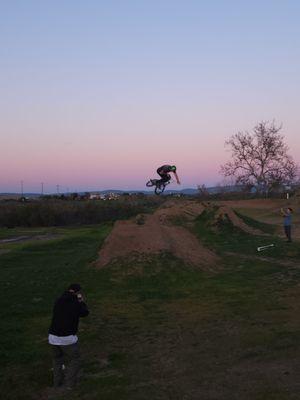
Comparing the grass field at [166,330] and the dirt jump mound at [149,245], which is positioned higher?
the dirt jump mound at [149,245]

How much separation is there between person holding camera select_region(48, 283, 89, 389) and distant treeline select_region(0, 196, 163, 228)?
54610mm

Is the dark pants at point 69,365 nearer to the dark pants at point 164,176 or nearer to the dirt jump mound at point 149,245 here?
the dark pants at point 164,176

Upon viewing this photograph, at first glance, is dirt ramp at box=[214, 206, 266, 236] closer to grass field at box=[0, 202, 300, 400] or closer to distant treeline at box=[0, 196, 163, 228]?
grass field at box=[0, 202, 300, 400]

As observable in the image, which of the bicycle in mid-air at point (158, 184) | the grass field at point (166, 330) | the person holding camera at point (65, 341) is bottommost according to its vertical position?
the grass field at point (166, 330)

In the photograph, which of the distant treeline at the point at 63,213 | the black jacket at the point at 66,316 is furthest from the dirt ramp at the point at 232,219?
the distant treeline at the point at 63,213

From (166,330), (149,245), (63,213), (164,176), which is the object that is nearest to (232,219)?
(149,245)

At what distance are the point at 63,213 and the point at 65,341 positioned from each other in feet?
186

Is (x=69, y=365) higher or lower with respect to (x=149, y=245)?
lower

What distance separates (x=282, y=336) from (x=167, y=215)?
26081mm

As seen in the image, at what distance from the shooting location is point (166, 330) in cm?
1174

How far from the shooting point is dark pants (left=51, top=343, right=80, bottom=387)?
27.6 ft

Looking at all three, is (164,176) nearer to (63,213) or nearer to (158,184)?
(158,184)

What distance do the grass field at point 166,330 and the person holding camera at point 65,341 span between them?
9.4 inches

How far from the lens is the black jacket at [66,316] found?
8391 millimetres
